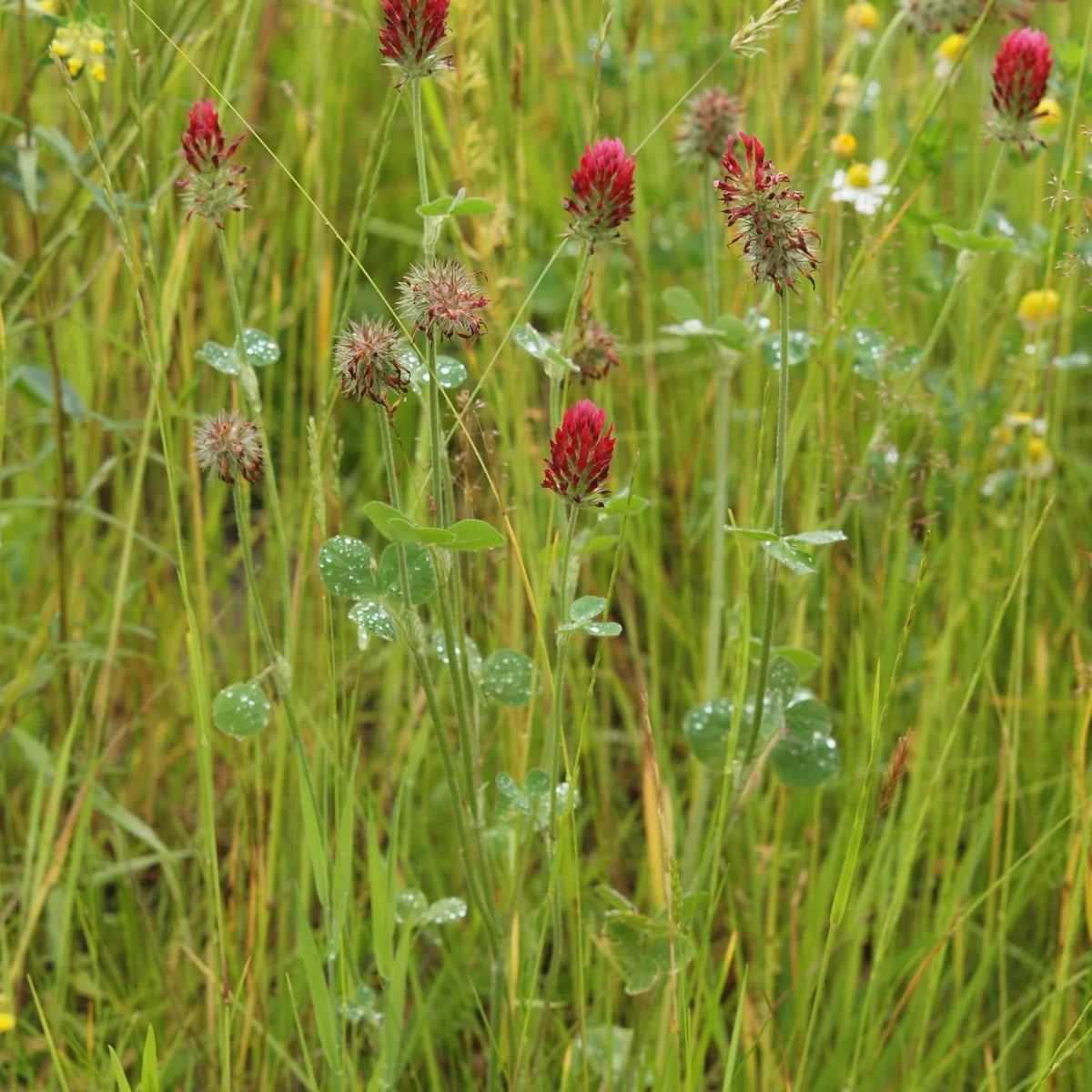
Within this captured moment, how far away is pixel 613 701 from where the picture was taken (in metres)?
2.07

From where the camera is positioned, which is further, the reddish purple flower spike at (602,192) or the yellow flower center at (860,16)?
the yellow flower center at (860,16)

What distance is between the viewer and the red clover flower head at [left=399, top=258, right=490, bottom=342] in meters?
0.93

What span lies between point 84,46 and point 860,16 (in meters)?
1.08

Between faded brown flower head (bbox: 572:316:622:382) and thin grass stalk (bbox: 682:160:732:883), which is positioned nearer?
faded brown flower head (bbox: 572:316:622:382)

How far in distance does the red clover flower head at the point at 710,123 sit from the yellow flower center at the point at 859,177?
21 centimetres

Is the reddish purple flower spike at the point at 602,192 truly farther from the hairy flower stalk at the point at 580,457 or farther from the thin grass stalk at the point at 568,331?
the hairy flower stalk at the point at 580,457

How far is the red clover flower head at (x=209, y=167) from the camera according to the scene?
3.30 ft

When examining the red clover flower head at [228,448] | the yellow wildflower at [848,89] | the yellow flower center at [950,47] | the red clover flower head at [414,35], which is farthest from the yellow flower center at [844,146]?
the red clover flower head at [228,448]

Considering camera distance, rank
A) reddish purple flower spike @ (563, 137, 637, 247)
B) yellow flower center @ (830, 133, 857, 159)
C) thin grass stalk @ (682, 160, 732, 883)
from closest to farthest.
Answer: reddish purple flower spike @ (563, 137, 637, 247), thin grass stalk @ (682, 160, 732, 883), yellow flower center @ (830, 133, 857, 159)

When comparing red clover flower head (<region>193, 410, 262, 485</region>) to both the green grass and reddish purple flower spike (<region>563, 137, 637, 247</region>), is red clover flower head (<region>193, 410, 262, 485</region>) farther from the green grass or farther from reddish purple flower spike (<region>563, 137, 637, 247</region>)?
reddish purple flower spike (<region>563, 137, 637, 247</region>)

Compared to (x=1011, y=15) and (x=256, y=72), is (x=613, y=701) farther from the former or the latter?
(x=256, y=72)

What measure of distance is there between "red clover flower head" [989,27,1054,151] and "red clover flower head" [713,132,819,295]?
0.52 m

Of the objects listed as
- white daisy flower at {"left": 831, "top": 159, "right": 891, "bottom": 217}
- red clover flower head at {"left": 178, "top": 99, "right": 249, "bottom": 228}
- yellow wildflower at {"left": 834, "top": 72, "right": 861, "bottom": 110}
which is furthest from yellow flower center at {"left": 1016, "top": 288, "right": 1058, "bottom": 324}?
red clover flower head at {"left": 178, "top": 99, "right": 249, "bottom": 228}

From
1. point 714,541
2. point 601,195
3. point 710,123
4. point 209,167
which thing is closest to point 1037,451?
point 714,541
